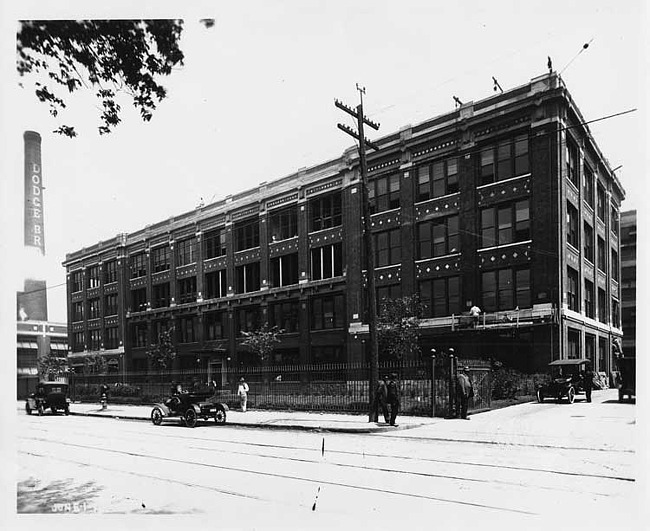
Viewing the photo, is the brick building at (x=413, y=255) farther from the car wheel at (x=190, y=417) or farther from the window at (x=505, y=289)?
the car wheel at (x=190, y=417)

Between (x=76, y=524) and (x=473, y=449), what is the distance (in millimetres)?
8135

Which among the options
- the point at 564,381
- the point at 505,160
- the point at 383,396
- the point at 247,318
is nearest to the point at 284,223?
the point at 247,318

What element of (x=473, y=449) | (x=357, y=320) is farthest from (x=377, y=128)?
(x=357, y=320)

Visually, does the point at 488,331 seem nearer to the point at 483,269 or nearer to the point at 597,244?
the point at 483,269

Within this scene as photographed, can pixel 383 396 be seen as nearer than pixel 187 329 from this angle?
Yes

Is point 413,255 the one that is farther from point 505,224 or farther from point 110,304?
point 110,304

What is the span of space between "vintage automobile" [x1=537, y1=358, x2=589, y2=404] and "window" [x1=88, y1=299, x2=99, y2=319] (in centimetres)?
1858

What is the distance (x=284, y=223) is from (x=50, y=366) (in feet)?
61.3

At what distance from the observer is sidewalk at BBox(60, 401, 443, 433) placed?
17578 mm

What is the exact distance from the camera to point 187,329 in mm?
38781

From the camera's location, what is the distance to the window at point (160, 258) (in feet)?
109

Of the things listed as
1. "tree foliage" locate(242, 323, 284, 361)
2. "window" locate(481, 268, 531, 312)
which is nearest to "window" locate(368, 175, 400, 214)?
"window" locate(481, 268, 531, 312)

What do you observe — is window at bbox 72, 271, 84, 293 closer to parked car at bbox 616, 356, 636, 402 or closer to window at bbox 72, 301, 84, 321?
window at bbox 72, 301, 84, 321

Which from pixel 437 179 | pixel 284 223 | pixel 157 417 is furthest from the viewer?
pixel 284 223
